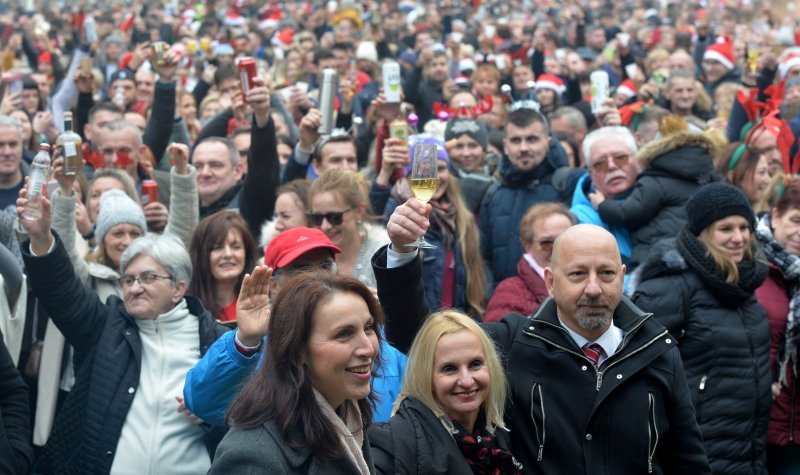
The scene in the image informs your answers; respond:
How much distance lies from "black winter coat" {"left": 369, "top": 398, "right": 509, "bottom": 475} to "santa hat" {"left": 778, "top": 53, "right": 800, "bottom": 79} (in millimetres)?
7632

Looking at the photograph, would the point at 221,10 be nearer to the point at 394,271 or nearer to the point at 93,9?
the point at 93,9

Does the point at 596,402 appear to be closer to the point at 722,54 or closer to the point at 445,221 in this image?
the point at 445,221

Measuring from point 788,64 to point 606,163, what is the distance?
461 centimetres

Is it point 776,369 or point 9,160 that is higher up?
point 9,160

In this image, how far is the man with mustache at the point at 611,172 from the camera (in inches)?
257

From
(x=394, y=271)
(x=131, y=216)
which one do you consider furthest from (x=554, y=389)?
(x=131, y=216)

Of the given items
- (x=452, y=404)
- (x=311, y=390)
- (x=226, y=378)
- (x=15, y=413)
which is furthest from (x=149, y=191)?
(x=311, y=390)

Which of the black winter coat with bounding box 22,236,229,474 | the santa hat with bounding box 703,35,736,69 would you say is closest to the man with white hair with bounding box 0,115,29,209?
the black winter coat with bounding box 22,236,229,474

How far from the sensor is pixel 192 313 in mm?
5137

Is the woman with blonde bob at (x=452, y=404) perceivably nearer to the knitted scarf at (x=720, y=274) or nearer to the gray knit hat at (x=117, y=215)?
the knitted scarf at (x=720, y=274)

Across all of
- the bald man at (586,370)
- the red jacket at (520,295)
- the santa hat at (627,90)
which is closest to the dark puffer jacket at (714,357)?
the red jacket at (520,295)

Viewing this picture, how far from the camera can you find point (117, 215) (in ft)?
19.6

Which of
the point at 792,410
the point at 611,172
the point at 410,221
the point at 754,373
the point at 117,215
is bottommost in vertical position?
the point at 792,410

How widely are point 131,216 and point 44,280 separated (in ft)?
3.65
